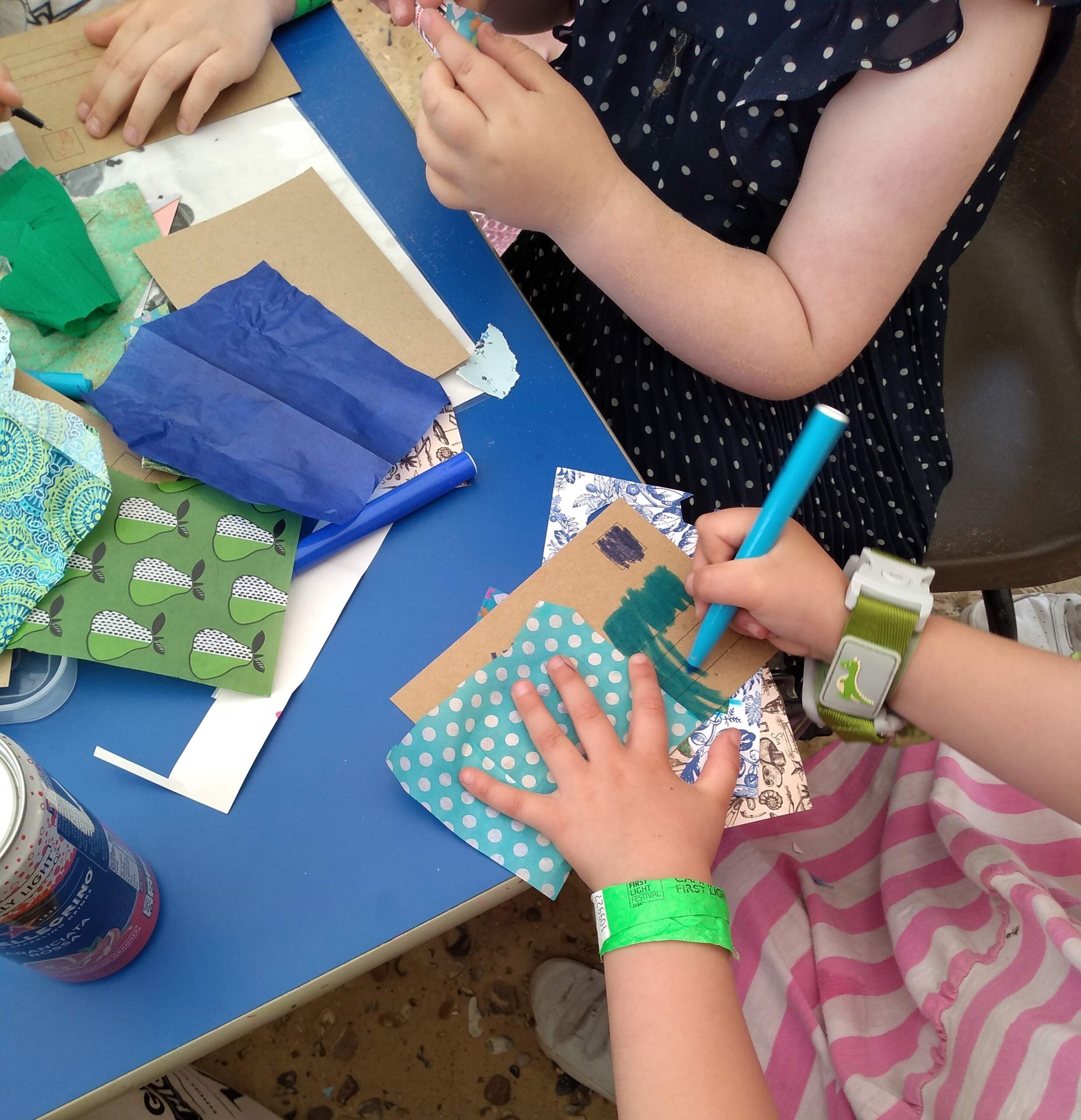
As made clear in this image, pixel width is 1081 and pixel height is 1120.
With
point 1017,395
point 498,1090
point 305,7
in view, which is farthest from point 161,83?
point 498,1090


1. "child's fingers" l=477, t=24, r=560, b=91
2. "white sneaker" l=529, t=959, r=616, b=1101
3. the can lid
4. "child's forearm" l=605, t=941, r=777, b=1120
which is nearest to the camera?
the can lid

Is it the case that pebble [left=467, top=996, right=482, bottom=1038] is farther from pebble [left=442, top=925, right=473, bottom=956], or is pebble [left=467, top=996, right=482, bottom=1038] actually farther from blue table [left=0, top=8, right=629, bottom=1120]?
blue table [left=0, top=8, right=629, bottom=1120]

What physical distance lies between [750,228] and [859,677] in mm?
374

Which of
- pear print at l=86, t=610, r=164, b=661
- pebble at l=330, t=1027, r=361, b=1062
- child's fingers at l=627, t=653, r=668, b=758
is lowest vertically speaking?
pebble at l=330, t=1027, r=361, b=1062

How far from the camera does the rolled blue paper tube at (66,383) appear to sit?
0.53 metres

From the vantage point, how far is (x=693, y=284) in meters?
0.58

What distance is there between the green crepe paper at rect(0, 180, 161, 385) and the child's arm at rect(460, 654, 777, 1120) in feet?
1.22

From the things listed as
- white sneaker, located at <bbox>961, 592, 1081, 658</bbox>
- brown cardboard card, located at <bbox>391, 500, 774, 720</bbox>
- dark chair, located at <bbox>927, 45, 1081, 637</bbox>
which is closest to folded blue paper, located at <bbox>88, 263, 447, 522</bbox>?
brown cardboard card, located at <bbox>391, 500, 774, 720</bbox>

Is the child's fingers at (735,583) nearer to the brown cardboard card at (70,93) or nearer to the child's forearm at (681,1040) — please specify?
the child's forearm at (681,1040)

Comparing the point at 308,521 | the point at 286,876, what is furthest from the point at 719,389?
the point at 286,876

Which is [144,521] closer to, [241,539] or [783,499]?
[241,539]

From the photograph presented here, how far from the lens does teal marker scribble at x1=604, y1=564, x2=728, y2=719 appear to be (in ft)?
1.65

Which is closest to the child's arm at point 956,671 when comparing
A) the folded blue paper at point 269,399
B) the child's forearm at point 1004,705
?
the child's forearm at point 1004,705

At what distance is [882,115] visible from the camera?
502 millimetres
